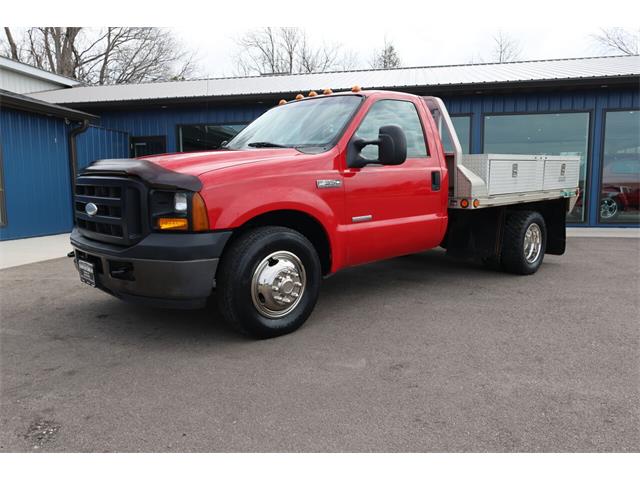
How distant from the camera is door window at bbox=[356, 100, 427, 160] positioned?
4539mm

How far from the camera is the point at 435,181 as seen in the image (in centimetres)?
510

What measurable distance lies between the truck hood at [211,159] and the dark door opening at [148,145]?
10153 millimetres

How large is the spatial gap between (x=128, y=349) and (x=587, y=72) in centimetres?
1198

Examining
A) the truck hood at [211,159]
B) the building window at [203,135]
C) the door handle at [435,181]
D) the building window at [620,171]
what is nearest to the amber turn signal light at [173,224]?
the truck hood at [211,159]

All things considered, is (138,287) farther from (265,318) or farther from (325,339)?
(325,339)

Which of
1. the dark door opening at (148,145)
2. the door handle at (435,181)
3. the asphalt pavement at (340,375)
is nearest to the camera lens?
the asphalt pavement at (340,375)

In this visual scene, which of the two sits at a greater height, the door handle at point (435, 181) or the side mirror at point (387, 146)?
the side mirror at point (387, 146)

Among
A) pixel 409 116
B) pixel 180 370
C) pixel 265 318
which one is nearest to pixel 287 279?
pixel 265 318

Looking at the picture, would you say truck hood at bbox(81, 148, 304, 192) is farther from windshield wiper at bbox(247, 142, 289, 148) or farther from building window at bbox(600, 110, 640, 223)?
building window at bbox(600, 110, 640, 223)

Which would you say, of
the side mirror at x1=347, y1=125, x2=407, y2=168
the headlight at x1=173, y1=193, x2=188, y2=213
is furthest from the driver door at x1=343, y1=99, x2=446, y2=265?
the headlight at x1=173, y1=193, x2=188, y2=213

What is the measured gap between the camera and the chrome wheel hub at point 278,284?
3.74 meters

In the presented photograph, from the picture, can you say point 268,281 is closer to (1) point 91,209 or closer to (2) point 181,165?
(2) point 181,165

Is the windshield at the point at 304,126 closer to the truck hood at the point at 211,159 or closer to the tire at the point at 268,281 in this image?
the truck hood at the point at 211,159

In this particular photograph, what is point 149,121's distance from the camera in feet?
44.0
